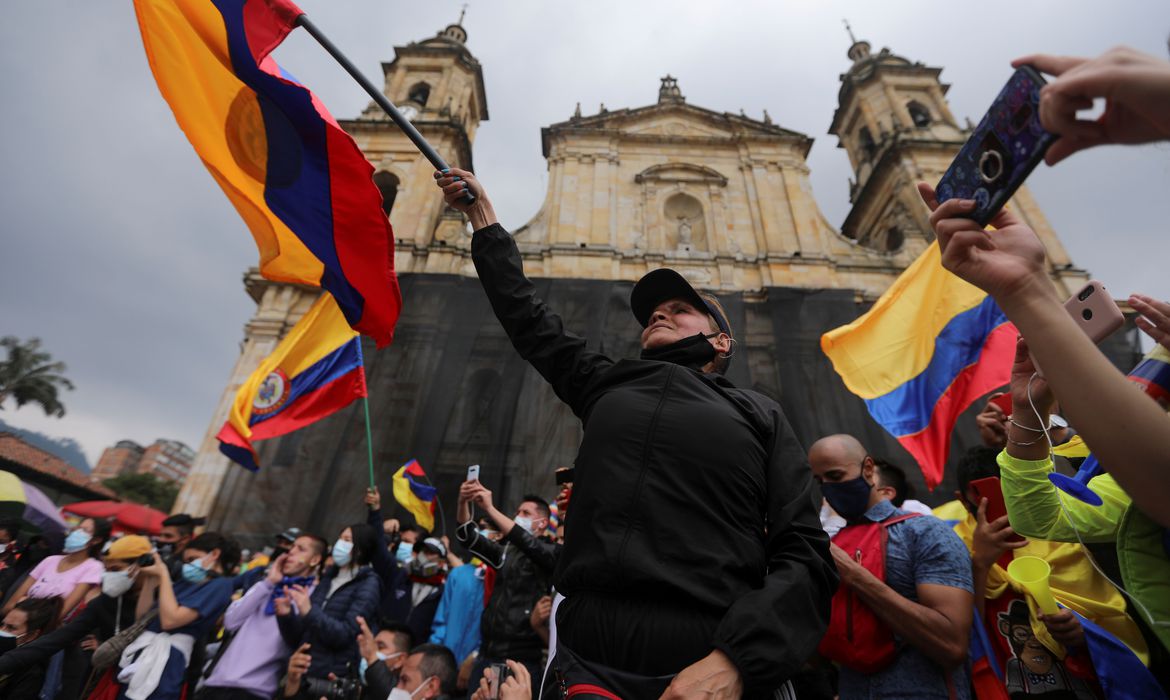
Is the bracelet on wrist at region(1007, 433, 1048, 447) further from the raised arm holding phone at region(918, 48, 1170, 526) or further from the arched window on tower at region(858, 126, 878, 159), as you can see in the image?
the arched window on tower at region(858, 126, 878, 159)

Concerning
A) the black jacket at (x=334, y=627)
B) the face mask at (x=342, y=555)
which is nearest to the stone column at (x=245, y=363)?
the face mask at (x=342, y=555)

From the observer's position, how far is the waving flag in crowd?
7.27 meters

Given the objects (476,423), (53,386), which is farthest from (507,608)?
(53,386)

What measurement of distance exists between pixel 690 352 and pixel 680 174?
1498 cm

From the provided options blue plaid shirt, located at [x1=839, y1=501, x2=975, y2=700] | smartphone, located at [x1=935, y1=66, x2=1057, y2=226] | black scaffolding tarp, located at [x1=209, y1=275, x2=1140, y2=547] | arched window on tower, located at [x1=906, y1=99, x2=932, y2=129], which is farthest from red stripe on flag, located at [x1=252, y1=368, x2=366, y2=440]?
arched window on tower, located at [x1=906, y1=99, x2=932, y2=129]

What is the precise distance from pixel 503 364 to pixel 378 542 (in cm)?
675

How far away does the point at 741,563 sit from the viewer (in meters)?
1.19

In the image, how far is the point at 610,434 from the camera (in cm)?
139

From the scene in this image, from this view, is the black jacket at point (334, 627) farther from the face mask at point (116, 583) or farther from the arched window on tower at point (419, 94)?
the arched window on tower at point (419, 94)

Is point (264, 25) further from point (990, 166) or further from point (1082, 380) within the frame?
point (1082, 380)

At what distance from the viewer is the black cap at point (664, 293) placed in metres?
1.93

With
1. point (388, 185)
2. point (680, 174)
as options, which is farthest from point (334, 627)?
point (680, 174)

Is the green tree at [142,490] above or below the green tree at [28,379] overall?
below

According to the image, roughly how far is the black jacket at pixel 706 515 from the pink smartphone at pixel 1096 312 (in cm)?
76
